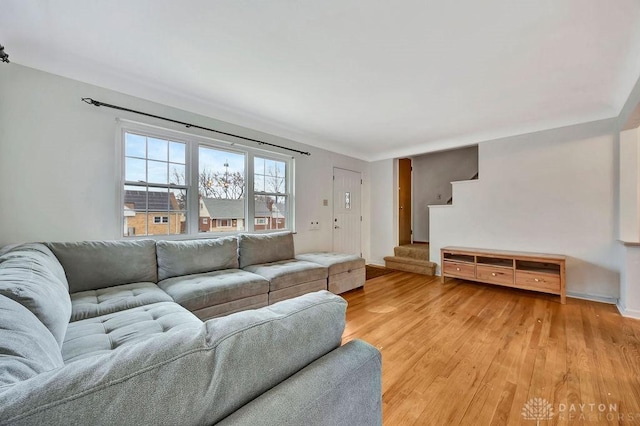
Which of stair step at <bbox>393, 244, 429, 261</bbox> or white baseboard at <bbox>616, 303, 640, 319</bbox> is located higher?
stair step at <bbox>393, 244, 429, 261</bbox>

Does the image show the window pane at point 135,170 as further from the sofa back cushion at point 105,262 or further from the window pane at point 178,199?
the sofa back cushion at point 105,262

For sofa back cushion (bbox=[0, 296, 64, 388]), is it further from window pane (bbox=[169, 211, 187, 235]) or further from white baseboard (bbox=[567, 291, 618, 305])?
white baseboard (bbox=[567, 291, 618, 305])

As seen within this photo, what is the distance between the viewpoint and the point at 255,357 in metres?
0.65

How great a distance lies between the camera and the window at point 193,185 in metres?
2.75

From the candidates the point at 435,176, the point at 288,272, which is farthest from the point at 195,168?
the point at 435,176

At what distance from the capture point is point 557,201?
11.5 ft

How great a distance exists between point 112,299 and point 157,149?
1718mm

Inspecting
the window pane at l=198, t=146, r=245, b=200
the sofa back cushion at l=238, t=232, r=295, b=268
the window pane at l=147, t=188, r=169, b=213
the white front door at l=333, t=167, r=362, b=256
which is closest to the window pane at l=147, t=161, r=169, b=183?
the window pane at l=147, t=188, r=169, b=213

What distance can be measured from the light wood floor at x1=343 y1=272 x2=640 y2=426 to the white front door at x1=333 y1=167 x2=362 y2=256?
1.75 metres

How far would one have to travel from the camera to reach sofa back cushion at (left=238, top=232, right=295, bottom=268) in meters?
3.13

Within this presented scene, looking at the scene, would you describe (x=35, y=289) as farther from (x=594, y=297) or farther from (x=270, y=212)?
(x=594, y=297)

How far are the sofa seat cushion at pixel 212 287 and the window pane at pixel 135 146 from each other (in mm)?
1412

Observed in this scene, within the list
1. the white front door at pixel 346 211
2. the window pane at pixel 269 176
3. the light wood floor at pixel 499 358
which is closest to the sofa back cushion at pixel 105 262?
the window pane at pixel 269 176

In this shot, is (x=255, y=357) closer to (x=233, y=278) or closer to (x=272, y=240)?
(x=233, y=278)
